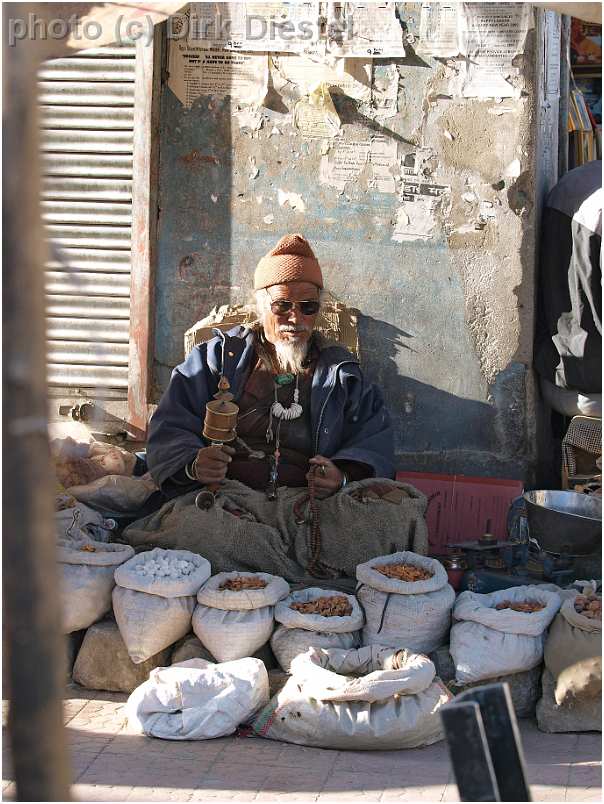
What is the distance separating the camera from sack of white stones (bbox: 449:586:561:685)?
13.8ft

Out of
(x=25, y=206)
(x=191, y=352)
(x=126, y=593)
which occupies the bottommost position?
(x=126, y=593)

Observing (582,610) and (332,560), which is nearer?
(582,610)

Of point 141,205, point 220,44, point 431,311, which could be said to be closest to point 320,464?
point 431,311

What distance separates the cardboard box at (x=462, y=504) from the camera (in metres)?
5.59

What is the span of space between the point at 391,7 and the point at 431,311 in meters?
1.59

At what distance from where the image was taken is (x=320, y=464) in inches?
195

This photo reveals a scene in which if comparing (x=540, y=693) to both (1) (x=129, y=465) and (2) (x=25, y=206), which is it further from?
(2) (x=25, y=206)

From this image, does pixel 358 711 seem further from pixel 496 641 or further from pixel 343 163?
pixel 343 163

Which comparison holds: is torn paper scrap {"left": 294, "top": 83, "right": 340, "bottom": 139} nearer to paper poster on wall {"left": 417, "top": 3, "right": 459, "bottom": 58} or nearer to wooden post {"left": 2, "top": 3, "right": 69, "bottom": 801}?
paper poster on wall {"left": 417, "top": 3, "right": 459, "bottom": 58}

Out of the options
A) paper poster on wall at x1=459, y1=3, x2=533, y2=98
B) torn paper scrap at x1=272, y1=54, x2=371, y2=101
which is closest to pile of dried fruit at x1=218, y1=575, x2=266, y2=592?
torn paper scrap at x1=272, y1=54, x2=371, y2=101

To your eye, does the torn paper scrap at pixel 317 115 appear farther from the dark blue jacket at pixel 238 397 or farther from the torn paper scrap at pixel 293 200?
the dark blue jacket at pixel 238 397

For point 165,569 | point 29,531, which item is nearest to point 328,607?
point 165,569

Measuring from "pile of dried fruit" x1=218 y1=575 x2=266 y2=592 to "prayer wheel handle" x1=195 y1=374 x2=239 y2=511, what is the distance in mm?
509

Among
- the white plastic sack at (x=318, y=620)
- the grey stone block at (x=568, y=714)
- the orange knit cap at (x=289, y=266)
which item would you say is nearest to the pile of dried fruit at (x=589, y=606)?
the grey stone block at (x=568, y=714)
